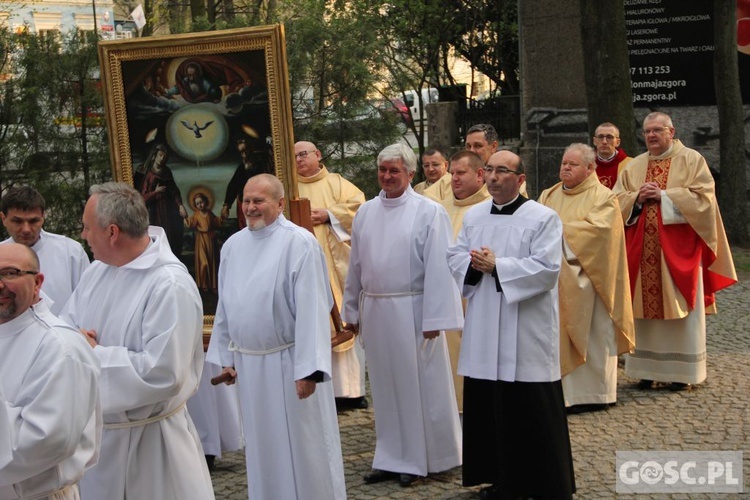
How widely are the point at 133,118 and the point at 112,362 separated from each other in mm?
2785

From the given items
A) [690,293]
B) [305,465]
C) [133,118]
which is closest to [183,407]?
[305,465]

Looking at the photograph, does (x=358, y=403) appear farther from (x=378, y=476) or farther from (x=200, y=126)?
(x=200, y=126)

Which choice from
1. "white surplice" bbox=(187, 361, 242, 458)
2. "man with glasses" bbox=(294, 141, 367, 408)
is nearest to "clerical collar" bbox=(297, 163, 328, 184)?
"man with glasses" bbox=(294, 141, 367, 408)

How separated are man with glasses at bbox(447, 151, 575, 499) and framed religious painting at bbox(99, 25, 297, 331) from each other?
1.25 m

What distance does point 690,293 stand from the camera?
8.38 metres

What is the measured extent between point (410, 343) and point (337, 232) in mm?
1874

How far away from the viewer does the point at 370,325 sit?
263 inches

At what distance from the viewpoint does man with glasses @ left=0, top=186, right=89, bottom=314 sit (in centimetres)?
619

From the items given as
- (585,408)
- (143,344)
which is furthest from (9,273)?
(585,408)

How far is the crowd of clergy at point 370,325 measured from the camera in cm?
385

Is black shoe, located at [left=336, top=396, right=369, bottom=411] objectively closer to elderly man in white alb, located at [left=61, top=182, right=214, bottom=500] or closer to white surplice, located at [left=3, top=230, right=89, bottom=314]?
white surplice, located at [left=3, top=230, right=89, bottom=314]

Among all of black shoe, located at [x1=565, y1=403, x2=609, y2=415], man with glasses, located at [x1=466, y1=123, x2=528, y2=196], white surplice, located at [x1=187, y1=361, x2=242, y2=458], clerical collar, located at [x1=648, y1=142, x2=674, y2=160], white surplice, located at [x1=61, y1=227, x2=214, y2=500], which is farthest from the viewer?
clerical collar, located at [x1=648, y1=142, x2=674, y2=160]

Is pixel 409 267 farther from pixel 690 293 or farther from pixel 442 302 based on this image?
pixel 690 293

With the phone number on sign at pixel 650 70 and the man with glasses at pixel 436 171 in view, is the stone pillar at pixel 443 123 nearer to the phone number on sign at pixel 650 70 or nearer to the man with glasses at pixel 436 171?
the phone number on sign at pixel 650 70
